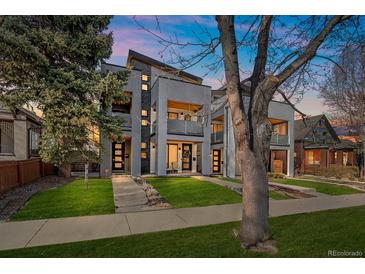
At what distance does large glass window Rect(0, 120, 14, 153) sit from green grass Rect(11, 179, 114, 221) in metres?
7.89

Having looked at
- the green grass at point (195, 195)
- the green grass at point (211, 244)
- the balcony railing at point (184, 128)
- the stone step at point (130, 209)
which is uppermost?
the balcony railing at point (184, 128)

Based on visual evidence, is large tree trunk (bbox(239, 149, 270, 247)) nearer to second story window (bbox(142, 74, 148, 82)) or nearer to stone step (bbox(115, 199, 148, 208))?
stone step (bbox(115, 199, 148, 208))

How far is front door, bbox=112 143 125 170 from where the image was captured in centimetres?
1631

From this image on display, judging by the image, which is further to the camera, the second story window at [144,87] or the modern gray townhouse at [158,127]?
the second story window at [144,87]

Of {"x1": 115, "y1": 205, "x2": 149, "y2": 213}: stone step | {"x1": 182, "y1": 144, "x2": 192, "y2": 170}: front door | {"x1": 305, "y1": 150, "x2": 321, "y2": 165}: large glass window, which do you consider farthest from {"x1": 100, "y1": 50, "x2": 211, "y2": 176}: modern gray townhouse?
{"x1": 305, "y1": 150, "x2": 321, "y2": 165}: large glass window

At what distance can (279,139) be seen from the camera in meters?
19.4

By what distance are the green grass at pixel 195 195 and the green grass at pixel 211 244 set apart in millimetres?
2489

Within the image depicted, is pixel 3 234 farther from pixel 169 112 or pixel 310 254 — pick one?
pixel 169 112

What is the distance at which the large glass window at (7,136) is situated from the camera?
14.6 metres

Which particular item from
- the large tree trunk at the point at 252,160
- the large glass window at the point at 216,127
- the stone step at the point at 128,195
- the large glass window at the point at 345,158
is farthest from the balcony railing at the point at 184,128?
the large glass window at the point at 345,158

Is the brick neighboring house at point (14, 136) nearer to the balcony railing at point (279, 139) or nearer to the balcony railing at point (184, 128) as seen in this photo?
the balcony railing at point (184, 128)

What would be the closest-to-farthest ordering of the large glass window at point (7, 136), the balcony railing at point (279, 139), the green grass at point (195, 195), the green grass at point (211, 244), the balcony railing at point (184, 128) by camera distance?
the green grass at point (211, 244)
the green grass at point (195, 195)
the large glass window at point (7, 136)
the balcony railing at point (184, 128)
the balcony railing at point (279, 139)

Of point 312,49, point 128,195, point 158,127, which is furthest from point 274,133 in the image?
point 312,49

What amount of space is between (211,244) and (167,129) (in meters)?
11.0
